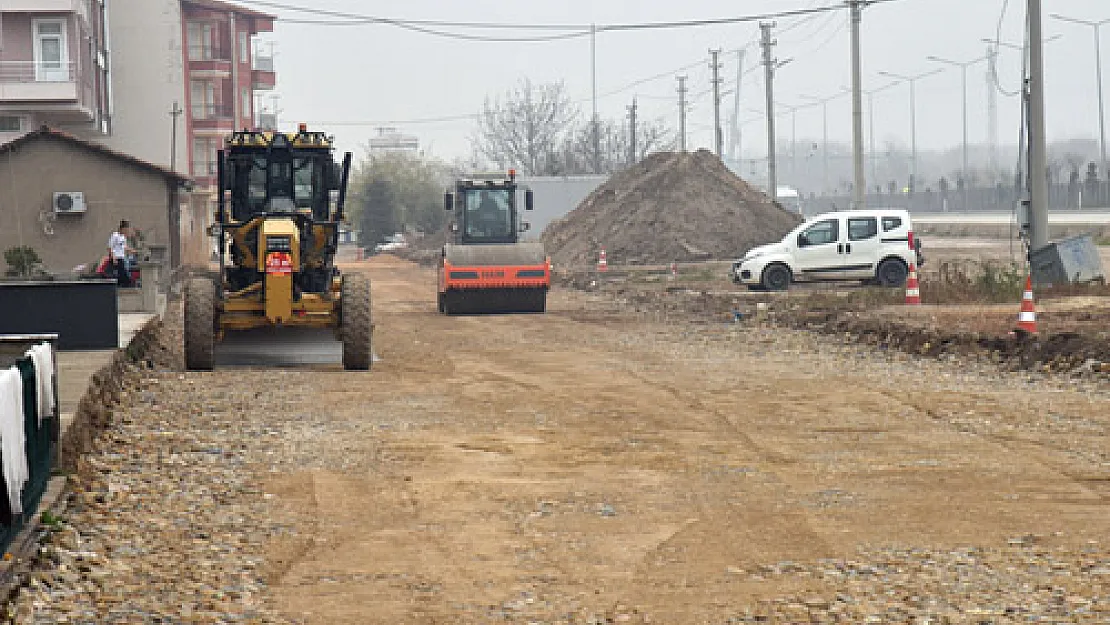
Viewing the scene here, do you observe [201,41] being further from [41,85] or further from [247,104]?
[41,85]

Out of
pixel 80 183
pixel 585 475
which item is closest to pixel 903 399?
pixel 585 475

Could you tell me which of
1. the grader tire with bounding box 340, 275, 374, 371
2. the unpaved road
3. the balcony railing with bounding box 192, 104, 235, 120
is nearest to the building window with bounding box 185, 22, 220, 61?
the balcony railing with bounding box 192, 104, 235, 120

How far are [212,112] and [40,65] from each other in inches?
1314

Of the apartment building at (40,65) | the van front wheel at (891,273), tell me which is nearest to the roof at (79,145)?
the apartment building at (40,65)

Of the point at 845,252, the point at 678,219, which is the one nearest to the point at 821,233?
the point at 845,252

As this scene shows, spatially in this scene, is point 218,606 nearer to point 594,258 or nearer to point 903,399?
point 903,399

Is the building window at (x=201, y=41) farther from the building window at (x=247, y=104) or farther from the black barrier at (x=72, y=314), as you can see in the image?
the black barrier at (x=72, y=314)

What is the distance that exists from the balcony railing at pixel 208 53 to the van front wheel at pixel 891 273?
58995 mm

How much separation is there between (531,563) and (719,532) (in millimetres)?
1370

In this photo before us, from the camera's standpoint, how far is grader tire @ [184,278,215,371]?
60.2ft

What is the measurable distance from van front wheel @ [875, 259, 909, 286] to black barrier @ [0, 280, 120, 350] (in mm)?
18748

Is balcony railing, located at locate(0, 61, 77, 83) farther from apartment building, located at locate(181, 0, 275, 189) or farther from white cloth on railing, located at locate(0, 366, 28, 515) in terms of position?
white cloth on railing, located at locate(0, 366, 28, 515)

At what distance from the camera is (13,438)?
26.9 ft

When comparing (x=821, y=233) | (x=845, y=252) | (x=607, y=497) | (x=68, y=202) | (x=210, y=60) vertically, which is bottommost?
(x=607, y=497)
